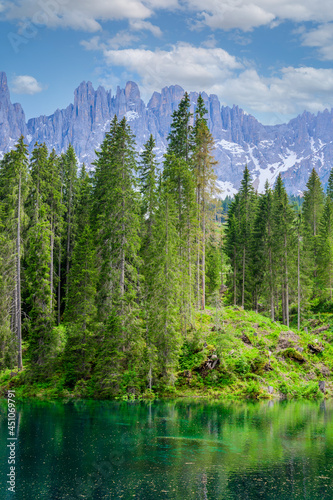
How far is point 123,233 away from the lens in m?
33.9

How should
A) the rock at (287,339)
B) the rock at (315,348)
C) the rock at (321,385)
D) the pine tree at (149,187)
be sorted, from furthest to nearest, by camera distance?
1. the rock at (315,348)
2. the rock at (287,339)
3. the pine tree at (149,187)
4. the rock at (321,385)

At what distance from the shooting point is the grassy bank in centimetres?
3316

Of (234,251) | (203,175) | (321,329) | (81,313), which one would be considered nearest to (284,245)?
(234,251)

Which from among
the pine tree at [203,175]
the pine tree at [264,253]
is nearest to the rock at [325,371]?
the pine tree at [264,253]

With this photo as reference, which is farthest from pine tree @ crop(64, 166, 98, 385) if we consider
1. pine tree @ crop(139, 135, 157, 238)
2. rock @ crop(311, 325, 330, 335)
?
rock @ crop(311, 325, 330, 335)

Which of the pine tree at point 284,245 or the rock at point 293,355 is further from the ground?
the pine tree at point 284,245

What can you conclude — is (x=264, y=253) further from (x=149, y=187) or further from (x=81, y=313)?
(x=81, y=313)

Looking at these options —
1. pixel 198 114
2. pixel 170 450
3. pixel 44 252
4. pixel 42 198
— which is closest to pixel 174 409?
A: pixel 170 450

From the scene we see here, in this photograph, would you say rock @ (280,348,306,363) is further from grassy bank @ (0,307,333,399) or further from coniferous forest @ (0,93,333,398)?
coniferous forest @ (0,93,333,398)

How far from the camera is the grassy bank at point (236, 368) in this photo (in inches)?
1305

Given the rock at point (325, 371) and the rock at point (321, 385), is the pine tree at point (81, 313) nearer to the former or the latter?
the rock at point (321, 385)

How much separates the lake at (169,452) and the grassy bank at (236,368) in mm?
3988

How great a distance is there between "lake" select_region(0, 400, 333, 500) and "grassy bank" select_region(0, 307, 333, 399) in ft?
13.1

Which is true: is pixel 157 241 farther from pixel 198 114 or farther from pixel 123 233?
pixel 198 114
